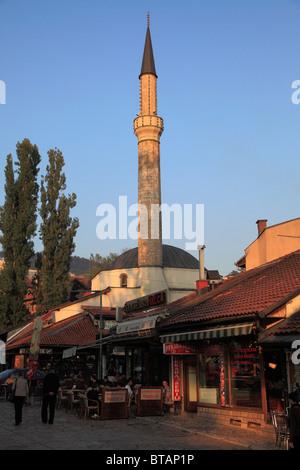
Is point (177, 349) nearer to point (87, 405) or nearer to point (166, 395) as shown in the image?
point (166, 395)

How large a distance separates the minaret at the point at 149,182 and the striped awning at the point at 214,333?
28.5 metres

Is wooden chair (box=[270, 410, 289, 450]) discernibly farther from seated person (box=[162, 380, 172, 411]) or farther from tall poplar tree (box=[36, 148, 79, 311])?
tall poplar tree (box=[36, 148, 79, 311])

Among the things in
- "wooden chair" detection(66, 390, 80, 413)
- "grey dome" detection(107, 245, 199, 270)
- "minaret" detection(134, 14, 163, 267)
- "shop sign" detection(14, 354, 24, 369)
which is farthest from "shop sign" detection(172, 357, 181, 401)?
"grey dome" detection(107, 245, 199, 270)

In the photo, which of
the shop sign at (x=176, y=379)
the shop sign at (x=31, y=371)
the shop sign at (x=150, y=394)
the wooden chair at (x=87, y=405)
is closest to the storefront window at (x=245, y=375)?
the shop sign at (x=150, y=394)

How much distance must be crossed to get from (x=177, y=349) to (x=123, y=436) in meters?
4.90

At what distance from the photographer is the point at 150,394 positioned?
51.3 ft

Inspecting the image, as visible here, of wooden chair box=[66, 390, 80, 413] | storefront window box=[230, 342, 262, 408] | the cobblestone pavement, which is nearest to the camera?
the cobblestone pavement

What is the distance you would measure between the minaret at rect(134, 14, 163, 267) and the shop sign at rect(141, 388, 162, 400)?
28834 millimetres

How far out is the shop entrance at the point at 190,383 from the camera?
15.9 metres

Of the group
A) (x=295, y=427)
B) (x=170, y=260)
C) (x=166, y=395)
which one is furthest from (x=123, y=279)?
(x=295, y=427)

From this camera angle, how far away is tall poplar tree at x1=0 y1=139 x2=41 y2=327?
36.9 metres

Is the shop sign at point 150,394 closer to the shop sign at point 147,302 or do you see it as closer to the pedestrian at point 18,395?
the pedestrian at point 18,395

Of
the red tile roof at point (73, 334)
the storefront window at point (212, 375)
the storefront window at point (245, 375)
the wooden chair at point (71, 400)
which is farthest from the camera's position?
the red tile roof at point (73, 334)

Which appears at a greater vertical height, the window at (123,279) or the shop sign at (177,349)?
the window at (123,279)
